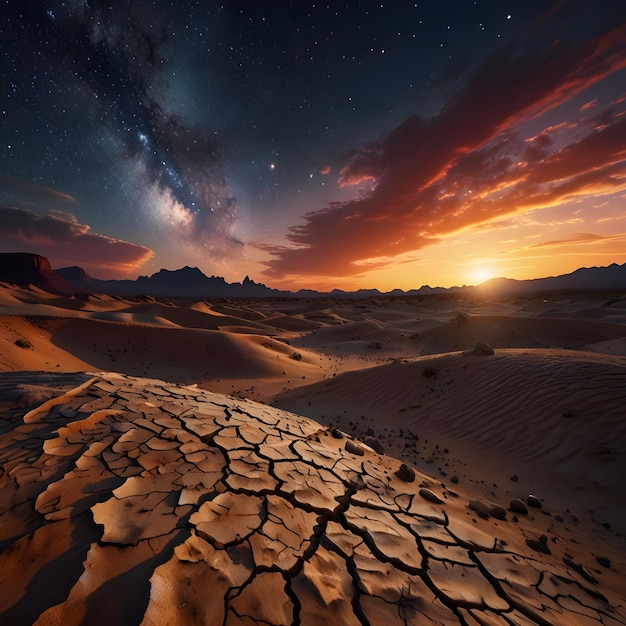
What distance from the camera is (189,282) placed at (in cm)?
16988

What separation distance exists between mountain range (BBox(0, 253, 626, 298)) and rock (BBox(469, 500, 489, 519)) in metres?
58.2

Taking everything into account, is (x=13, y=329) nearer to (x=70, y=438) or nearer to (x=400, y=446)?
(x=70, y=438)

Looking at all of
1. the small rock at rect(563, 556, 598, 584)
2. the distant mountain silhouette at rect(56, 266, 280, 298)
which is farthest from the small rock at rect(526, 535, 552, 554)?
the distant mountain silhouette at rect(56, 266, 280, 298)

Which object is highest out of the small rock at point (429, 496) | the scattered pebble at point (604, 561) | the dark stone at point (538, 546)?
the small rock at point (429, 496)

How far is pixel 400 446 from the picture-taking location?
484cm

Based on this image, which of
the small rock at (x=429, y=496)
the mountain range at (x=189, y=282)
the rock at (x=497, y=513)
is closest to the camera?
the small rock at (x=429, y=496)

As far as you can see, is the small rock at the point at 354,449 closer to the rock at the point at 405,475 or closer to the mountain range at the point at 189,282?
the rock at the point at 405,475

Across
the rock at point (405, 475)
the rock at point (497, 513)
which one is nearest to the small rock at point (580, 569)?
the rock at point (497, 513)

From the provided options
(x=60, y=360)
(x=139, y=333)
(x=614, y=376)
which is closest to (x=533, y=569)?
(x=614, y=376)

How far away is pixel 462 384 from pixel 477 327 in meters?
8.89

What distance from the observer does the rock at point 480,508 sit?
8.63 ft

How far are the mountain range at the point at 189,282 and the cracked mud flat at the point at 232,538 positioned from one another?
186ft

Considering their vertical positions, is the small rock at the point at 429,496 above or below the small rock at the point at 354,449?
below

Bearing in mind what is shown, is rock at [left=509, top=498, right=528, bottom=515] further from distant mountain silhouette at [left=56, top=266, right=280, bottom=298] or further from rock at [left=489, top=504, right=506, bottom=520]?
distant mountain silhouette at [left=56, top=266, right=280, bottom=298]
